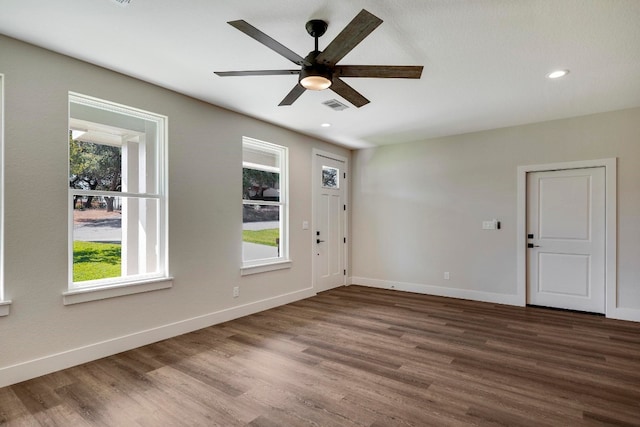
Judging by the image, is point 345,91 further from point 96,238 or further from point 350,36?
point 96,238

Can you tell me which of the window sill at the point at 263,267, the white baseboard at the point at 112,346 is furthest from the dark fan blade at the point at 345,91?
the white baseboard at the point at 112,346

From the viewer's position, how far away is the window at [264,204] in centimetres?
455

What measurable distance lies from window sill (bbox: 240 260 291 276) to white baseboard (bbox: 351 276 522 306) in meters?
1.98

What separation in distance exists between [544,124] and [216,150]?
4545mm

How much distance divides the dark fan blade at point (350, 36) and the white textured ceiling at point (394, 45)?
350 mm

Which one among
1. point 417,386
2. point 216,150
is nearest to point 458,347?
point 417,386

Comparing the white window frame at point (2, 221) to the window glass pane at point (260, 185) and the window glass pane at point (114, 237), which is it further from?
the window glass pane at point (260, 185)

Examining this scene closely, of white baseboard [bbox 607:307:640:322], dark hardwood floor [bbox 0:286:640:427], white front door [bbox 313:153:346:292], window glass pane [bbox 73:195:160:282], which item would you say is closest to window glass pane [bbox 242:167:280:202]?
white front door [bbox 313:153:346:292]

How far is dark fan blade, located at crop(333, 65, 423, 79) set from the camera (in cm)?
216

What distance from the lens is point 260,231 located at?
4766 mm

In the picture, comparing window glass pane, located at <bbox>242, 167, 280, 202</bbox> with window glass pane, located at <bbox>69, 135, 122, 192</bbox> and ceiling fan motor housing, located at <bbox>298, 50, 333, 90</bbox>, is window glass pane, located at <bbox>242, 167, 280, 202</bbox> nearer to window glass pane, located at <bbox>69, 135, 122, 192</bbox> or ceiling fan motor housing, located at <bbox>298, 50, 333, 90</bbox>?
window glass pane, located at <bbox>69, 135, 122, 192</bbox>

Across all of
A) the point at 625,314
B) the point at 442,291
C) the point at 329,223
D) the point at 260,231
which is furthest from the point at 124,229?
the point at 625,314

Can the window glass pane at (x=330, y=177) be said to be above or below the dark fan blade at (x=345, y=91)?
below

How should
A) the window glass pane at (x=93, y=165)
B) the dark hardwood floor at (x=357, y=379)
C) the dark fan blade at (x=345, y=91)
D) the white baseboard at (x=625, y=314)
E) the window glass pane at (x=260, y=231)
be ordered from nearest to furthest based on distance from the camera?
1. the dark hardwood floor at (x=357, y=379)
2. the dark fan blade at (x=345, y=91)
3. the window glass pane at (x=93, y=165)
4. the white baseboard at (x=625, y=314)
5. the window glass pane at (x=260, y=231)
